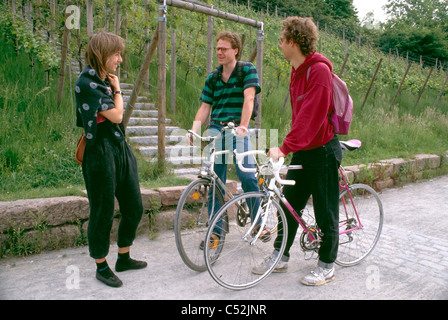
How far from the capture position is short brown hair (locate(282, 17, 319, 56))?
2.93 m

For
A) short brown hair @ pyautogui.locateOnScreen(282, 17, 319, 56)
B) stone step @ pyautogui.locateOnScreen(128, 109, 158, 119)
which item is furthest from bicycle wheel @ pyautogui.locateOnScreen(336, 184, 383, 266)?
stone step @ pyautogui.locateOnScreen(128, 109, 158, 119)

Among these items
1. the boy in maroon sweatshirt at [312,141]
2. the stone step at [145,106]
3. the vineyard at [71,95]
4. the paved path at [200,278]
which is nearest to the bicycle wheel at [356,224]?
the paved path at [200,278]

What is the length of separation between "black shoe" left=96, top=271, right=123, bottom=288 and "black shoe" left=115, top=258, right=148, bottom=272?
0.21m

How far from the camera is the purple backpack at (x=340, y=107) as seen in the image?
299 centimetres

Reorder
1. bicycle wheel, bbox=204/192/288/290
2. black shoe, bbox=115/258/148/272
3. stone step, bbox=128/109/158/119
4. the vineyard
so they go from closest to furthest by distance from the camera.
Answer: bicycle wheel, bbox=204/192/288/290 < black shoe, bbox=115/258/148/272 < the vineyard < stone step, bbox=128/109/158/119

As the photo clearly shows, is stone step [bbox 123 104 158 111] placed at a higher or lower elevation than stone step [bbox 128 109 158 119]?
higher

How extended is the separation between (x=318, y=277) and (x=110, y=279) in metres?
1.64

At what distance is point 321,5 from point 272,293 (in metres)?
40.8

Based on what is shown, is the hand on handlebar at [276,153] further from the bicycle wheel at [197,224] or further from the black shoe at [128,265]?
the black shoe at [128,265]

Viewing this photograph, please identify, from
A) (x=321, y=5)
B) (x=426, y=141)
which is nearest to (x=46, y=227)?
(x=426, y=141)

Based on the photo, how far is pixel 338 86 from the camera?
9.87 feet

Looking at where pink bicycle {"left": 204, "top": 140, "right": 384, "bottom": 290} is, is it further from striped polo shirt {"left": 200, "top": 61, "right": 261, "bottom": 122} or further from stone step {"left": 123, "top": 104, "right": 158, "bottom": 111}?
stone step {"left": 123, "top": 104, "right": 158, "bottom": 111}

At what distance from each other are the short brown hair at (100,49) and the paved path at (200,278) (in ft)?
5.38

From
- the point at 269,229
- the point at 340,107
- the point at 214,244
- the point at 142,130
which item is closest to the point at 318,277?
the point at 269,229
